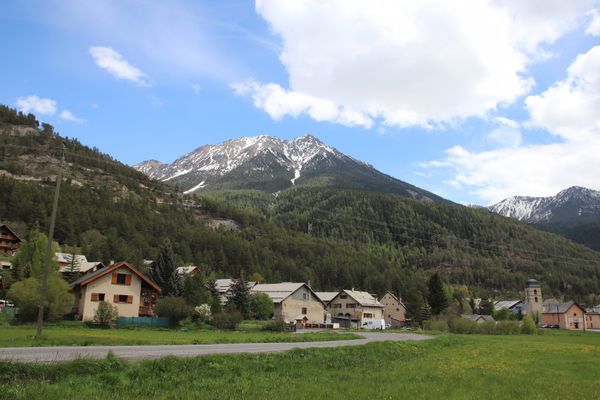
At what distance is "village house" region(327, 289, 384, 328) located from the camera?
351 ft

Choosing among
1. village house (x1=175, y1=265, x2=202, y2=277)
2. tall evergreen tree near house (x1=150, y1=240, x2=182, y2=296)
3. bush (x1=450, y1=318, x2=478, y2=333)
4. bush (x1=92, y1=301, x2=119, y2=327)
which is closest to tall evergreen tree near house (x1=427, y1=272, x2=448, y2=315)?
bush (x1=450, y1=318, x2=478, y2=333)

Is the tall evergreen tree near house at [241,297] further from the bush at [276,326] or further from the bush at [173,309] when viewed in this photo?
the bush at [173,309]

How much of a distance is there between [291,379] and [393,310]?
115236 mm

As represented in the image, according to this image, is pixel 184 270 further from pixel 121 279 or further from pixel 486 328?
pixel 486 328

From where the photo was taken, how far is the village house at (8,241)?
114188mm

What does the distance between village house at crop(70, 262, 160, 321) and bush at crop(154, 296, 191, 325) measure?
6402 millimetres

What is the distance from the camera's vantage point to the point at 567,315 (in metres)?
124

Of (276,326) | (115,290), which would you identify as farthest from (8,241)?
(276,326)

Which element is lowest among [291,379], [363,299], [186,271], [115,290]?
[291,379]

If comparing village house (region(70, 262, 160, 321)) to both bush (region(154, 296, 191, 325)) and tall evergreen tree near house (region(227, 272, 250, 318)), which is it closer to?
bush (region(154, 296, 191, 325))

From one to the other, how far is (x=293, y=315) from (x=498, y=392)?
74.1 metres

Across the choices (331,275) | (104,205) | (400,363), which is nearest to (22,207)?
(104,205)

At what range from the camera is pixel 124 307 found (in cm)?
5709

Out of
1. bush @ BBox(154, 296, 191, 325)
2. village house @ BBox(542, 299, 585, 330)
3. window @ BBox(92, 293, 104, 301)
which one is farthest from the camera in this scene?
village house @ BBox(542, 299, 585, 330)
